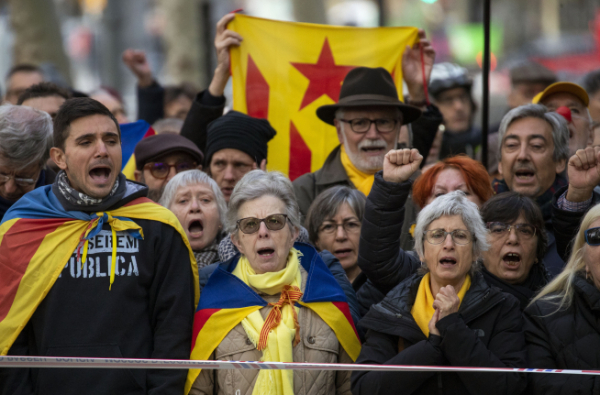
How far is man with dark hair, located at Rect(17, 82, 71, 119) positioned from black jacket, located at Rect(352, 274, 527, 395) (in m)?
Answer: 3.17

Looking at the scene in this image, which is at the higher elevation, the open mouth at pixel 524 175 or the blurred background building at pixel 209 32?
the blurred background building at pixel 209 32

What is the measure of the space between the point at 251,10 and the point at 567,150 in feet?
99.8

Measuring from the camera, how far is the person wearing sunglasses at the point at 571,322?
377cm

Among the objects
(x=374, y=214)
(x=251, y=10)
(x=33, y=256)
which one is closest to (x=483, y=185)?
(x=374, y=214)

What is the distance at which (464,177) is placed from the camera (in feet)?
16.4

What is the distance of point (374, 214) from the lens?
171 inches

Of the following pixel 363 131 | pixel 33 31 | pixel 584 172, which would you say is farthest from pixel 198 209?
pixel 33 31

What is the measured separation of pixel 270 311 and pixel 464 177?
63.3 inches

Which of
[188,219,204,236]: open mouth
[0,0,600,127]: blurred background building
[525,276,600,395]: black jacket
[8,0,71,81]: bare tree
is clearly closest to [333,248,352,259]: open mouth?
[188,219,204,236]: open mouth

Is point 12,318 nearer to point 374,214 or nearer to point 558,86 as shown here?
point 374,214

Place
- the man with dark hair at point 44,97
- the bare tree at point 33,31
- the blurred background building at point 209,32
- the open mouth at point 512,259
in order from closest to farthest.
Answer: the open mouth at point 512,259 → the man with dark hair at point 44,97 → the bare tree at point 33,31 → the blurred background building at point 209,32

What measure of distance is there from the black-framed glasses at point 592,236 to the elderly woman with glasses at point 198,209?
216 centimetres

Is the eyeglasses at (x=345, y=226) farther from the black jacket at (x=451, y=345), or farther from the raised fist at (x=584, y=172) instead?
the raised fist at (x=584, y=172)

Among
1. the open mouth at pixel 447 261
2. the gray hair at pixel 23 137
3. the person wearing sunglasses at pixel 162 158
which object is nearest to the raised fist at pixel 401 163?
the open mouth at pixel 447 261
